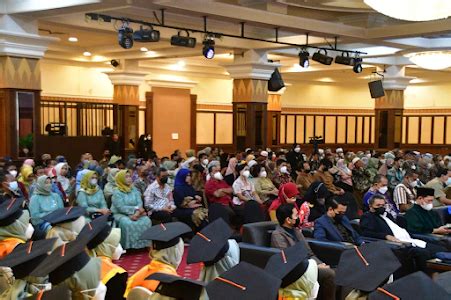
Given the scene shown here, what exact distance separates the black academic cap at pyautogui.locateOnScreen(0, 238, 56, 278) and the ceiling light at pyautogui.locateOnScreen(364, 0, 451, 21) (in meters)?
5.77

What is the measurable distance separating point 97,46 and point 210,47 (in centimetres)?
597

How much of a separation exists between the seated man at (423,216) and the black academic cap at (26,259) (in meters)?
5.49

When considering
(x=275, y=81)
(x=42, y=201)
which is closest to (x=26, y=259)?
(x=42, y=201)

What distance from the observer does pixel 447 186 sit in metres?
11.3

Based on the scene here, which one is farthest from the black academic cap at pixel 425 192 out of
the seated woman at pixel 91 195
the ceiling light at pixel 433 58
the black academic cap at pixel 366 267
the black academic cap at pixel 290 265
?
the ceiling light at pixel 433 58

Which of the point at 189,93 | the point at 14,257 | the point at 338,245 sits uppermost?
the point at 189,93

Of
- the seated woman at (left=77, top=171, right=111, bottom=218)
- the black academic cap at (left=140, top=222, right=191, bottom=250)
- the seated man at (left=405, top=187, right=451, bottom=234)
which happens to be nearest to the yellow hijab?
the seated woman at (left=77, top=171, right=111, bottom=218)

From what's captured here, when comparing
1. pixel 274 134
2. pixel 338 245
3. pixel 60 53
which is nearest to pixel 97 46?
pixel 60 53

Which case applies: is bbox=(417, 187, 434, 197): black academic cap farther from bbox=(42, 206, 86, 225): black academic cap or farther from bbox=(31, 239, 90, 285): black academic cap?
bbox=(31, 239, 90, 285): black academic cap

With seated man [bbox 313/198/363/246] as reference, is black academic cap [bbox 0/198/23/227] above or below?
above

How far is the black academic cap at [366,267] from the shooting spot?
3.86 m

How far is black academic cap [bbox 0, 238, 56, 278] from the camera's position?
381 cm

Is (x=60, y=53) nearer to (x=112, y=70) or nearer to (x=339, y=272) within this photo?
(x=112, y=70)

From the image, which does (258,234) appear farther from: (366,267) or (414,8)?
(414,8)
